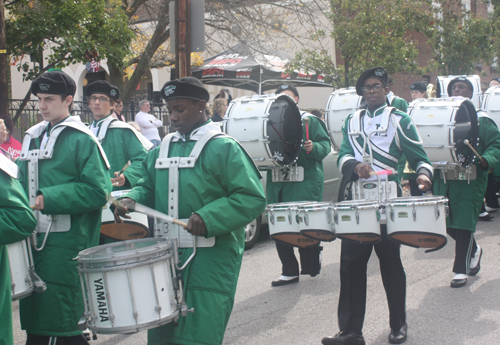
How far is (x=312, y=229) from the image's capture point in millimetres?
4289

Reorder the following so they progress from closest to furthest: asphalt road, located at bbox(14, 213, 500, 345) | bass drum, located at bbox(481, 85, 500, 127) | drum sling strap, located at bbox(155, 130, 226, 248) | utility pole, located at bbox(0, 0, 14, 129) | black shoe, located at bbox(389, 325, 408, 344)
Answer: drum sling strap, located at bbox(155, 130, 226, 248) < black shoe, located at bbox(389, 325, 408, 344) < asphalt road, located at bbox(14, 213, 500, 345) < utility pole, located at bbox(0, 0, 14, 129) < bass drum, located at bbox(481, 85, 500, 127)

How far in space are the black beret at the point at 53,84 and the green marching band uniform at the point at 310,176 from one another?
3.00 metres

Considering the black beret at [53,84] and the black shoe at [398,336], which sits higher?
the black beret at [53,84]

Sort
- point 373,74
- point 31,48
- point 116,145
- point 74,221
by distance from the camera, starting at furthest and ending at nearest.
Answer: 1. point 31,48
2. point 116,145
3. point 373,74
4. point 74,221

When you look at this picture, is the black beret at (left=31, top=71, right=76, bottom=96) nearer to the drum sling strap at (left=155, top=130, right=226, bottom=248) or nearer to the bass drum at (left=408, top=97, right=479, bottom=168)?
the drum sling strap at (left=155, top=130, right=226, bottom=248)

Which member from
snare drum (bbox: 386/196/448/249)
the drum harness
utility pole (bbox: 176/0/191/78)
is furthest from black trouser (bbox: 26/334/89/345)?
utility pole (bbox: 176/0/191/78)

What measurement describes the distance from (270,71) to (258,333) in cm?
1186

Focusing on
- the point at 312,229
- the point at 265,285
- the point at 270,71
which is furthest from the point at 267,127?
the point at 270,71

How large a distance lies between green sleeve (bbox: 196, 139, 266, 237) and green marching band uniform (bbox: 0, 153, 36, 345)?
2.90 feet

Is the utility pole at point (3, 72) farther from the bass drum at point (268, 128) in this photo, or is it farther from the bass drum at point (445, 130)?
the bass drum at point (445, 130)

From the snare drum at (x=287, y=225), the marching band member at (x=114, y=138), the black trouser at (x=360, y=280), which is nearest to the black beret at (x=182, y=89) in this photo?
the snare drum at (x=287, y=225)

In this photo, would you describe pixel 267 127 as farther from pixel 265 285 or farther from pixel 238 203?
pixel 238 203

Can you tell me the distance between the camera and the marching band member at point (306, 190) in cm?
627

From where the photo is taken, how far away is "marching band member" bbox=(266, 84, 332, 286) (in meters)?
6.27
